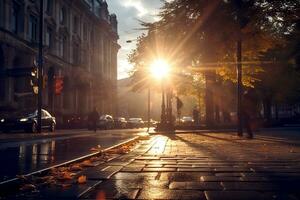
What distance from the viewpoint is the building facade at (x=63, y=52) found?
36.3 metres

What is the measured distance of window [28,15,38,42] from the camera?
136 ft

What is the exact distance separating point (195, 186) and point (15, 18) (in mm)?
35728

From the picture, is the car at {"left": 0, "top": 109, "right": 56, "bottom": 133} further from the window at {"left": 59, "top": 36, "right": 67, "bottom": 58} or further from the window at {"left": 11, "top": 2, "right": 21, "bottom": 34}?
the window at {"left": 59, "top": 36, "right": 67, "bottom": 58}

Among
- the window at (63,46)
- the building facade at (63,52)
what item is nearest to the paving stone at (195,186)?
the building facade at (63,52)

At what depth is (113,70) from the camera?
84375 millimetres

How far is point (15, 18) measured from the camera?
38.6 meters

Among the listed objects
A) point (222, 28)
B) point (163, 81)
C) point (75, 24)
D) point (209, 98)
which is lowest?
point (209, 98)

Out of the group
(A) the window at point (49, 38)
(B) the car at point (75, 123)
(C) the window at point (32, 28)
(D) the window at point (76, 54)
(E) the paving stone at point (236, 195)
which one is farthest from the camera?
(D) the window at point (76, 54)

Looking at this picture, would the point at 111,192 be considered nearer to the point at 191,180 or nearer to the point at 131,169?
the point at 191,180

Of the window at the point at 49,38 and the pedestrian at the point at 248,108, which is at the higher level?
the window at the point at 49,38

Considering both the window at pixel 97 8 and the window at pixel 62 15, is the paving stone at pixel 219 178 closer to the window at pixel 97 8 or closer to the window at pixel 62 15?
the window at pixel 62 15

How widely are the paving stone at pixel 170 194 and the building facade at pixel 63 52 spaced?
2709 centimetres

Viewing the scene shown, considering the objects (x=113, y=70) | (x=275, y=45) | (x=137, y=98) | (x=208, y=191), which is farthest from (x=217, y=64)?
(x=137, y=98)

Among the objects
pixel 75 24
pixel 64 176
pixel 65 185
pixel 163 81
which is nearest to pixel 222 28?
pixel 64 176
